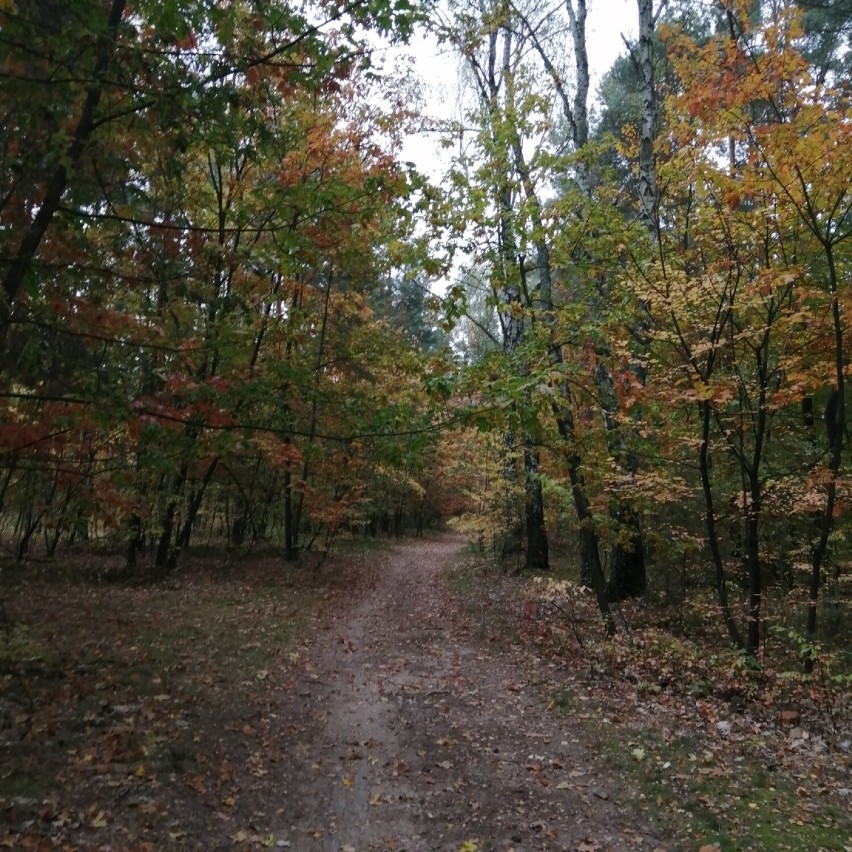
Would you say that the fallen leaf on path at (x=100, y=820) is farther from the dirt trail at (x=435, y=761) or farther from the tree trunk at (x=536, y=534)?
the tree trunk at (x=536, y=534)

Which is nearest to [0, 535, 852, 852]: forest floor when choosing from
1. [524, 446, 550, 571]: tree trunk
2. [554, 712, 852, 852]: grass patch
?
[554, 712, 852, 852]: grass patch

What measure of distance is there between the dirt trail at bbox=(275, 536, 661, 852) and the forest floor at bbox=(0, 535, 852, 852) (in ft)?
0.07

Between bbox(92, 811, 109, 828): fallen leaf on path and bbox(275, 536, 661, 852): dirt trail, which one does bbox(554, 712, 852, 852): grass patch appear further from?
bbox(92, 811, 109, 828): fallen leaf on path

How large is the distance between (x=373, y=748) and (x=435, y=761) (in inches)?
26.9

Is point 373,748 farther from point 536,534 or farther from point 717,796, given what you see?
point 536,534

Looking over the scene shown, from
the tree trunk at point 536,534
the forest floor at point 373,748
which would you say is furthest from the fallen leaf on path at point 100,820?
the tree trunk at point 536,534

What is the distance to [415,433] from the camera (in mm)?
5781

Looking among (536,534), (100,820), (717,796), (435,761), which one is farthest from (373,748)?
(536,534)

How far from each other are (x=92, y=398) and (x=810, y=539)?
11502 mm

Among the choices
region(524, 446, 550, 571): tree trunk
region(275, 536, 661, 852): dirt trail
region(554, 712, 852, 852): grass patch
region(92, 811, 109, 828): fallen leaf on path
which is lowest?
region(275, 536, 661, 852): dirt trail

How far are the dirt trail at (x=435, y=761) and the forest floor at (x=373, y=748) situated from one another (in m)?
0.02

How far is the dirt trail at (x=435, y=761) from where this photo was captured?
4.92 meters

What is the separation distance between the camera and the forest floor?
4.79m

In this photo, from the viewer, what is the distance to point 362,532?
112ft
